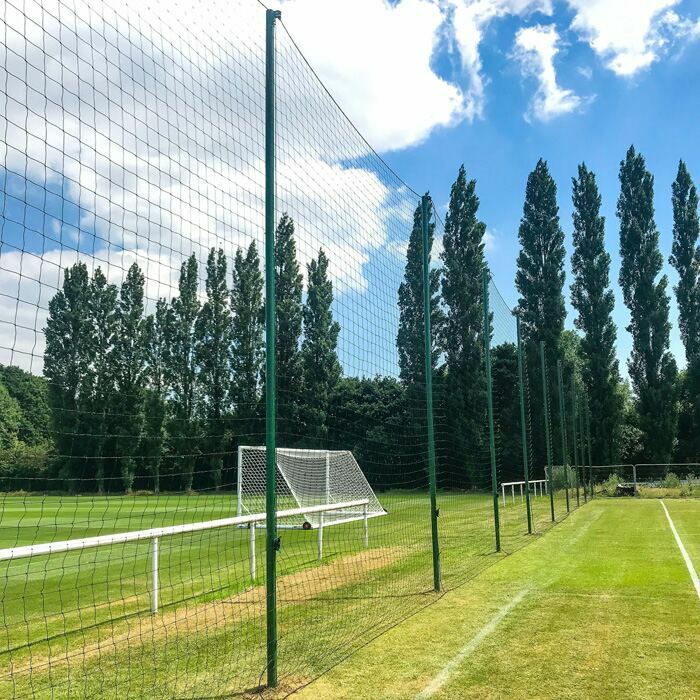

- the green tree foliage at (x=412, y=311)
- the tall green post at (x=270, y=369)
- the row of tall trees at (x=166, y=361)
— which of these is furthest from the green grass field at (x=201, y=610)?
the green tree foliage at (x=412, y=311)

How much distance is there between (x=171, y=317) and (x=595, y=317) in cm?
3490

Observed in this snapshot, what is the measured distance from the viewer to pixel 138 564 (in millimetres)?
10555

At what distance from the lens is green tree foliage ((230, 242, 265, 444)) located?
5426 mm

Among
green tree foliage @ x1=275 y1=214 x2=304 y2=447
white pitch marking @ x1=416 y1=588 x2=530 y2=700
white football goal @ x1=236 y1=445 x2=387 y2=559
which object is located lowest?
white pitch marking @ x1=416 y1=588 x2=530 y2=700

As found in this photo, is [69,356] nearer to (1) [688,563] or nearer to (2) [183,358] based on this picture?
(2) [183,358]

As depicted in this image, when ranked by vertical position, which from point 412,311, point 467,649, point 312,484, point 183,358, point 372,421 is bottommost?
point 467,649

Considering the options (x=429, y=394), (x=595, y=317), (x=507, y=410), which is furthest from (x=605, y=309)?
(x=429, y=394)

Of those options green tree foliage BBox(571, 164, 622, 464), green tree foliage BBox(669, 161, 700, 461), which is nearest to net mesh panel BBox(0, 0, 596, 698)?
green tree foliage BBox(571, 164, 622, 464)

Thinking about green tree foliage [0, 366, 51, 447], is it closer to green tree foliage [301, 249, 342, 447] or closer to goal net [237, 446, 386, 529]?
green tree foliage [301, 249, 342, 447]

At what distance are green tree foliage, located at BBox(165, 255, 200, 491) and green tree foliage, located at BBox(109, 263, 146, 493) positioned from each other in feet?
0.74

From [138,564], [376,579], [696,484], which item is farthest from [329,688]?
[696,484]

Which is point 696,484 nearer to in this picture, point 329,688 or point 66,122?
point 329,688

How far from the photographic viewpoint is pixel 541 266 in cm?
3731

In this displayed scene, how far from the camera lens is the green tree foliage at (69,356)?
3619 millimetres
